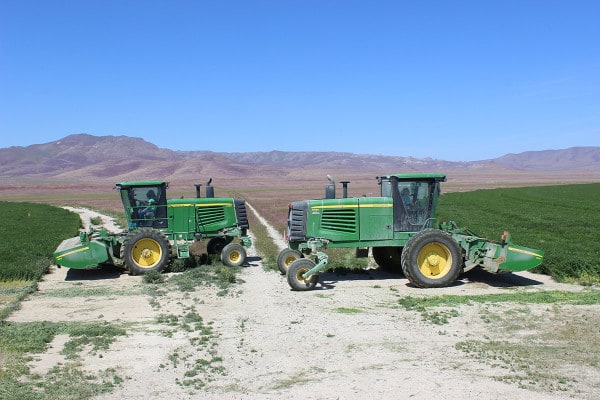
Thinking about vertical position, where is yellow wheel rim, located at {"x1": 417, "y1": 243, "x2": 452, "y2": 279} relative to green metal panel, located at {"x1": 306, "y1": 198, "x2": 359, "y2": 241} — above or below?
below

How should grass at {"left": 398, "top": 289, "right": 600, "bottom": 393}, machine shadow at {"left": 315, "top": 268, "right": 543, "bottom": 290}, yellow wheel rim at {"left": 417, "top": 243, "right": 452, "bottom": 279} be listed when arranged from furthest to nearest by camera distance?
machine shadow at {"left": 315, "top": 268, "right": 543, "bottom": 290} < yellow wheel rim at {"left": 417, "top": 243, "right": 452, "bottom": 279} < grass at {"left": 398, "top": 289, "right": 600, "bottom": 393}

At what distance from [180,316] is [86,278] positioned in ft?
20.3

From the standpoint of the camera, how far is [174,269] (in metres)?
17.1

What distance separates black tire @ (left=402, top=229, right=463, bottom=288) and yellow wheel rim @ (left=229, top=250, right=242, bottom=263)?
626cm

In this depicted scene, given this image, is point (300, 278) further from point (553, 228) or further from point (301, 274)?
point (553, 228)

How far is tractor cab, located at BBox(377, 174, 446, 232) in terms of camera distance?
1485 cm

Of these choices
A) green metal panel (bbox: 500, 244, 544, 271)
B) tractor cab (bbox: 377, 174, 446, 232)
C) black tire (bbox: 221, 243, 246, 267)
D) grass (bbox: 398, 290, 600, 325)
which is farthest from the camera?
black tire (bbox: 221, 243, 246, 267)

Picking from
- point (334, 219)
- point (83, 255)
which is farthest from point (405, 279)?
point (83, 255)

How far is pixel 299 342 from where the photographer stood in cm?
973

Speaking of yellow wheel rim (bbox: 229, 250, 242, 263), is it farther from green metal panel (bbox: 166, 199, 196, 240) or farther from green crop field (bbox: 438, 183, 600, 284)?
green crop field (bbox: 438, 183, 600, 284)

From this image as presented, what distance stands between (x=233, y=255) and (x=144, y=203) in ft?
11.0

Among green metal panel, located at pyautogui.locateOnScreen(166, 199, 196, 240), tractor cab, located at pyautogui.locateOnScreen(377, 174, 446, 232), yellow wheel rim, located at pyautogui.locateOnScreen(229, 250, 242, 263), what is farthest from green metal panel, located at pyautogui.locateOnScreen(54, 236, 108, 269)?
tractor cab, located at pyautogui.locateOnScreen(377, 174, 446, 232)

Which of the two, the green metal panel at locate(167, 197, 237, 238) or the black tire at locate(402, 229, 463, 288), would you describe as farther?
the green metal panel at locate(167, 197, 237, 238)

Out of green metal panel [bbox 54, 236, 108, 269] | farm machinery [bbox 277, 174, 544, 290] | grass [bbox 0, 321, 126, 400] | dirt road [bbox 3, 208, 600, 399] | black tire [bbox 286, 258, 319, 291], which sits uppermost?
farm machinery [bbox 277, 174, 544, 290]
